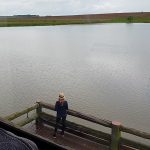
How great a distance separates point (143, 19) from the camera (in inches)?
5231

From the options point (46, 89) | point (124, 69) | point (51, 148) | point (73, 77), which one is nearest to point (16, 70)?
point (73, 77)

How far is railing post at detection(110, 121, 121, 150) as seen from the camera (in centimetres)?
902

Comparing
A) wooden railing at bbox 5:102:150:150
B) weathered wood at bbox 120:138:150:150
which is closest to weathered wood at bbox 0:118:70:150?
wooden railing at bbox 5:102:150:150

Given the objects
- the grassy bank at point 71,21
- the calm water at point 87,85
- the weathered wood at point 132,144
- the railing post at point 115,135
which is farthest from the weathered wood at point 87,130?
the grassy bank at point 71,21

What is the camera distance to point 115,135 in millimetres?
9195

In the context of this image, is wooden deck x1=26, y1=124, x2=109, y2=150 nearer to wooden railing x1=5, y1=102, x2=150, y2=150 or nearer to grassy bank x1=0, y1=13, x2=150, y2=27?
wooden railing x1=5, y1=102, x2=150, y2=150

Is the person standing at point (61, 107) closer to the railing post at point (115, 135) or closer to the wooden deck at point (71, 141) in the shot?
the wooden deck at point (71, 141)

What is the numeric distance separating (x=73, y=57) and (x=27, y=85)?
15.7 metres

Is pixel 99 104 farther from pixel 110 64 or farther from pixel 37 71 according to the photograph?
pixel 110 64

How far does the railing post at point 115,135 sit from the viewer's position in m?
9.02

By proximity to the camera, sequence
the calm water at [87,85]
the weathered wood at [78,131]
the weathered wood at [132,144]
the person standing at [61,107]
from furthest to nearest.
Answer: the calm water at [87,85]
the person standing at [61,107]
the weathered wood at [78,131]
the weathered wood at [132,144]

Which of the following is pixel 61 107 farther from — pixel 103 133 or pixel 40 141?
pixel 40 141

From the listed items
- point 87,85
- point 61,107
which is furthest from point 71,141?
point 87,85

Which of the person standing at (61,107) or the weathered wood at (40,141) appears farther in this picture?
the person standing at (61,107)
